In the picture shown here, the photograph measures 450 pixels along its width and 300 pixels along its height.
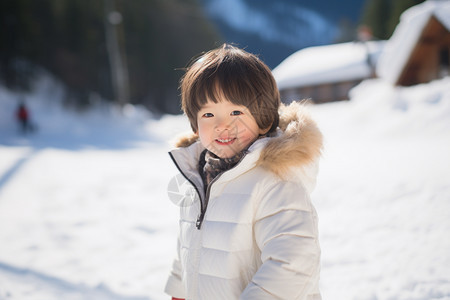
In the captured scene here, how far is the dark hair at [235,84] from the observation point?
1176 mm

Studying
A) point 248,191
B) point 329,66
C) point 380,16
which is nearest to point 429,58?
point 329,66

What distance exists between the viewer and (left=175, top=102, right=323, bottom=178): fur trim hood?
1.10m

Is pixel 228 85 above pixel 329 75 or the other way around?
above

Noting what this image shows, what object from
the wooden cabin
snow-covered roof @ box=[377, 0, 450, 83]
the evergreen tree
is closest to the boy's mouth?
snow-covered roof @ box=[377, 0, 450, 83]

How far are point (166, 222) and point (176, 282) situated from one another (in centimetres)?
228

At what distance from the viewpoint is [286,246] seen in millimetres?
993

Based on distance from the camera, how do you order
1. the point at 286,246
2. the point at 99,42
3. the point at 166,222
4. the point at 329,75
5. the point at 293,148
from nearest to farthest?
the point at 286,246
the point at 293,148
the point at 166,222
the point at 329,75
the point at 99,42

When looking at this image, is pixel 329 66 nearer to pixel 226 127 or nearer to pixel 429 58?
pixel 429 58

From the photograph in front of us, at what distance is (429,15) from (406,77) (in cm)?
289

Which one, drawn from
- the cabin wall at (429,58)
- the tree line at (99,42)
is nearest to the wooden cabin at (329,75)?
the tree line at (99,42)

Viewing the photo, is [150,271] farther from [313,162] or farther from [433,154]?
[433,154]

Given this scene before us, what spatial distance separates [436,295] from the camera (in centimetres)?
178

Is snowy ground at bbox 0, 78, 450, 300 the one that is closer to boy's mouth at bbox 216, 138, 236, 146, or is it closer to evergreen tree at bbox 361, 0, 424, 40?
boy's mouth at bbox 216, 138, 236, 146

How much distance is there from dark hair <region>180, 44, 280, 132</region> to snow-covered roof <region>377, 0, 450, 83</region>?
11.2 m
